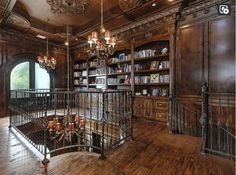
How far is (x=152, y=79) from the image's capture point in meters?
5.32

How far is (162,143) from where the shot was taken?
135 inches

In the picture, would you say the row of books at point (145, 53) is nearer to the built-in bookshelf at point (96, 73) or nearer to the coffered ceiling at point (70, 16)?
the coffered ceiling at point (70, 16)

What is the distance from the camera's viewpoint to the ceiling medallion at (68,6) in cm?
448

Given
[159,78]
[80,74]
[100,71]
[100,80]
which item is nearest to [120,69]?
[100,71]

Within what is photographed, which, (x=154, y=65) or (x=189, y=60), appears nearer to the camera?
(x=189, y=60)

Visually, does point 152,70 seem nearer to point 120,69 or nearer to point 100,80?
point 120,69

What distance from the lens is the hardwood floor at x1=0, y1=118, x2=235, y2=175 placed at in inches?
90.4

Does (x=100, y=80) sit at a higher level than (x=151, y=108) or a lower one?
higher

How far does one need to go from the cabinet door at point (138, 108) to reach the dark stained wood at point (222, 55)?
2213mm

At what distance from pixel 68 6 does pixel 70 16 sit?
778mm

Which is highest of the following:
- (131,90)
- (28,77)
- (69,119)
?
(28,77)

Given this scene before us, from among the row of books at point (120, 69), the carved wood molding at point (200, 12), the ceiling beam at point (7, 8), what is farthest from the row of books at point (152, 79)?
the ceiling beam at point (7, 8)

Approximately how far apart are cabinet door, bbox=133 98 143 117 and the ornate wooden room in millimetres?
35

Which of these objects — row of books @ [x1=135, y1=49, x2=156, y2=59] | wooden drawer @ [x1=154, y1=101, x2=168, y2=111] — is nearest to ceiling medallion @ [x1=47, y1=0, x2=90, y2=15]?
row of books @ [x1=135, y1=49, x2=156, y2=59]
